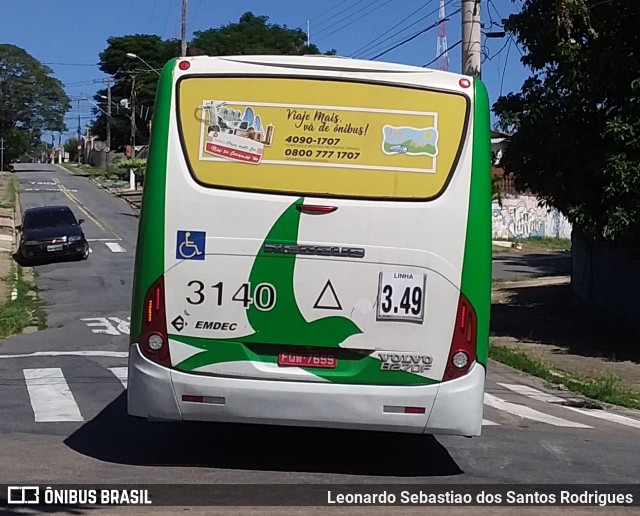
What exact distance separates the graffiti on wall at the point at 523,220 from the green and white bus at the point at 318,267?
46056mm

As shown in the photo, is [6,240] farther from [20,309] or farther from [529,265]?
[529,265]

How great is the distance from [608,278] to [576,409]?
9.92 m

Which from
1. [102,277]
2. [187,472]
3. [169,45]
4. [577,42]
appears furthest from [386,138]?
[169,45]

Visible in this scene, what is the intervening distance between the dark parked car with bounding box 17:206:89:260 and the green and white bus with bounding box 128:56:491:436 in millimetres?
25122

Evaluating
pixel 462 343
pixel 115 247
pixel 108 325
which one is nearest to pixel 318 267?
pixel 462 343

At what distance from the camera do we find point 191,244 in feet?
25.2

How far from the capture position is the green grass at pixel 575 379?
14195 millimetres

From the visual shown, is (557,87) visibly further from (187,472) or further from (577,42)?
(187,472)

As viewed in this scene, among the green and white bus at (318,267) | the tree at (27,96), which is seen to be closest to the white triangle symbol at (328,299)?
the green and white bus at (318,267)

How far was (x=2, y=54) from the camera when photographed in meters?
119

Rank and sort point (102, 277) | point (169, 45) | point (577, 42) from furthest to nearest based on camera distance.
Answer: point (169, 45)
point (102, 277)
point (577, 42)

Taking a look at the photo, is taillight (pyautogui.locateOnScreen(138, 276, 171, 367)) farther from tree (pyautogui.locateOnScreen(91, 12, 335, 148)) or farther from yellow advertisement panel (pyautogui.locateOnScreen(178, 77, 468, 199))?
tree (pyautogui.locateOnScreen(91, 12, 335, 148))

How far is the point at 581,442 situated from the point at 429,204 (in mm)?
3688

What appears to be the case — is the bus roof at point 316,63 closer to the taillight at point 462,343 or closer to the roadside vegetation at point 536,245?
the taillight at point 462,343
